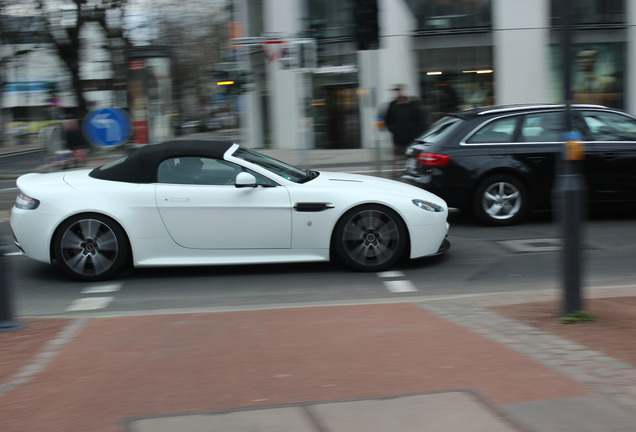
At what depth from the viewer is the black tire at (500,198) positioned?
31.5ft

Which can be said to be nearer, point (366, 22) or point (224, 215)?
point (224, 215)

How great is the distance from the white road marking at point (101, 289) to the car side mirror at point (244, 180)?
157cm

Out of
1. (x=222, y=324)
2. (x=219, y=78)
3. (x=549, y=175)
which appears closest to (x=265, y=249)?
(x=222, y=324)

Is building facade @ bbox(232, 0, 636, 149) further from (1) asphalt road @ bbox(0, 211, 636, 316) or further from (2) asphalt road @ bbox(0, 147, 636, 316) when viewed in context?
(1) asphalt road @ bbox(0, 211, 636, 316)

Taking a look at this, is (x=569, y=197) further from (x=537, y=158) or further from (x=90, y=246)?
(x=537, y=158)

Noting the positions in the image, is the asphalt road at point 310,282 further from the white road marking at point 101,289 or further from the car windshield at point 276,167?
the car windshield at point 276,167

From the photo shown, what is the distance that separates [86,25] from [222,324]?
29.7 metres

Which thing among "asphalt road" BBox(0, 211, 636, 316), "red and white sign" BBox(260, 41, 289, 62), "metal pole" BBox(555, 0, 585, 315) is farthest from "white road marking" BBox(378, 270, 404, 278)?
"red and white sign" BBox(260, 41, 289, 62)

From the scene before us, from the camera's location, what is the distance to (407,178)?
10.4m

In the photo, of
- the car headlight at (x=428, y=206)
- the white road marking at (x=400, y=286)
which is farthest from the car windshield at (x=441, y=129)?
the white road marking at (x=400, y=286)

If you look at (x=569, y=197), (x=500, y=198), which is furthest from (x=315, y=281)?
(x=500, y=198)

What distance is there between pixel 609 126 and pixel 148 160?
6.34 m

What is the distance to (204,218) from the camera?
23.4ft

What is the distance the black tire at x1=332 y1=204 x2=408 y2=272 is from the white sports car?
0.03 feet
